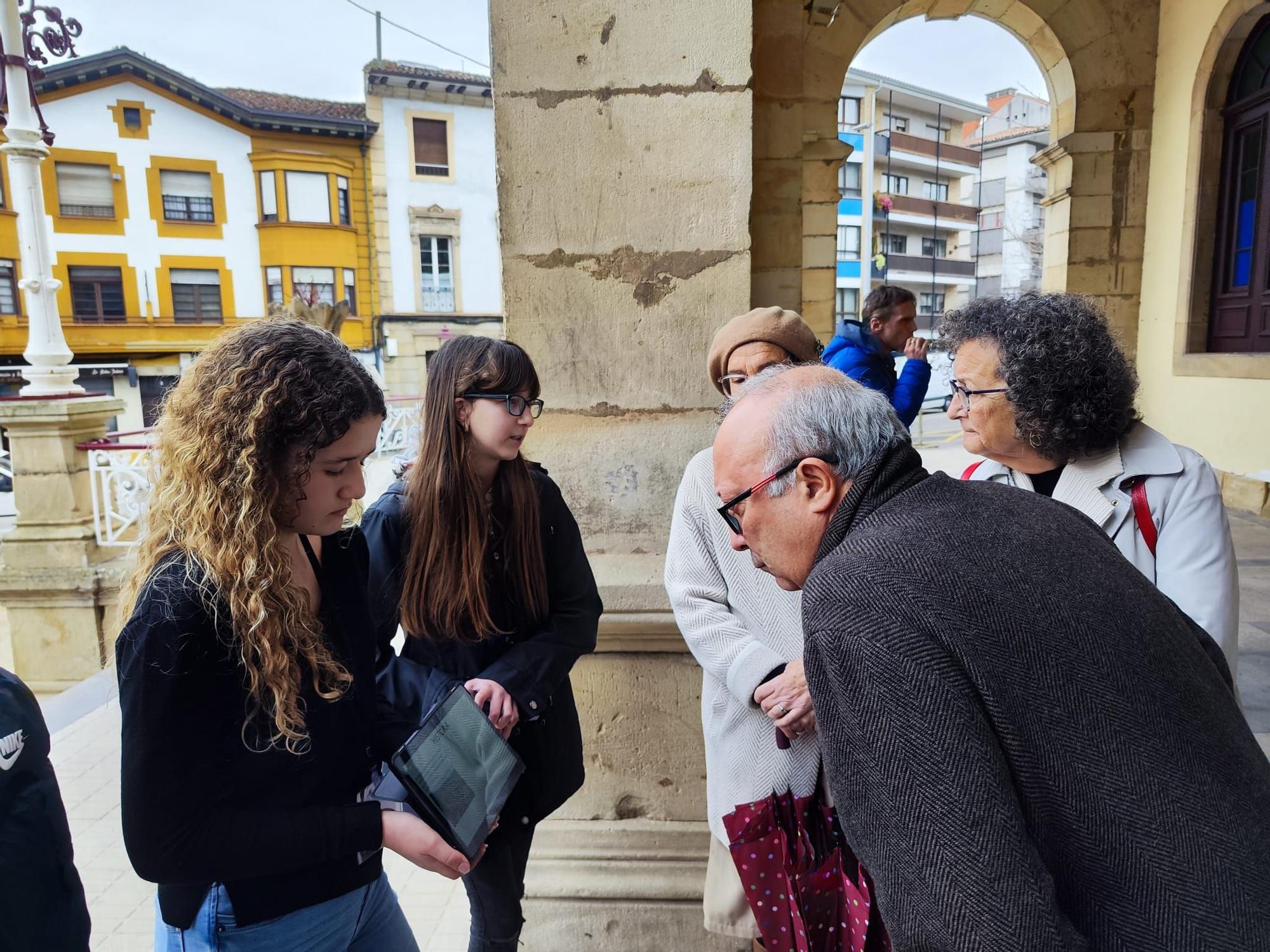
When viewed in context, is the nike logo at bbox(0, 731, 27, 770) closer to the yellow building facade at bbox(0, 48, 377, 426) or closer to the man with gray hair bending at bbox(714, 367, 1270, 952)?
the man with gray hair bending at bbox(714, 367, 1270, 952)

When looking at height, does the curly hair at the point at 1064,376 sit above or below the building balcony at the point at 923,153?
below

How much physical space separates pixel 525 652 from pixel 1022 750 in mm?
1195

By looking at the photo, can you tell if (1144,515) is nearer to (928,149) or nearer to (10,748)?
(10,748)

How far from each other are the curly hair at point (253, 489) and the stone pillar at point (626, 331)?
3.54ft

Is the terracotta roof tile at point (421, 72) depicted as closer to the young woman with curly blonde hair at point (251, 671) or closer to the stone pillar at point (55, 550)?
the stone pillar at point (55, 550)

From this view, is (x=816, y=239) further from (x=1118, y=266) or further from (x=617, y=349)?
(x=617, y=349)

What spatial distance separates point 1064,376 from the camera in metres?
1.69

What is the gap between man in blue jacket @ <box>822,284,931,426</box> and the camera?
12.2 ft

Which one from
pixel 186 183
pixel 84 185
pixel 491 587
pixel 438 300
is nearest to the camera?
pixel 491 587

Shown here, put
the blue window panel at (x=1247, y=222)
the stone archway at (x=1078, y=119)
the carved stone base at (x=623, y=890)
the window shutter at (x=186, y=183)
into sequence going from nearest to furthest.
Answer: the carved stone base at (x=623, y=890)
the stone archway at (x=1078, y=119)
the blue window panel at (x=1247, y=222)
the window shutter at (x=186, y=183)

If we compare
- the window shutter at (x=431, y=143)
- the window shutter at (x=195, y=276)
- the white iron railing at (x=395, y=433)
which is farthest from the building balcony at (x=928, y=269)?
the white iron railing at (x=395, y=433)

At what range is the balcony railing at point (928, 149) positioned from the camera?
42.4 metres

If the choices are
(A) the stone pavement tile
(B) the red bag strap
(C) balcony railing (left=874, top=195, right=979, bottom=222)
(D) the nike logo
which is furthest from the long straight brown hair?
(C) balcony railing (left=874, top=195, right=979, bottom=222)

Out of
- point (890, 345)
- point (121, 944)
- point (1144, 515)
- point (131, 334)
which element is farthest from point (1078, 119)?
point (131, 334)
